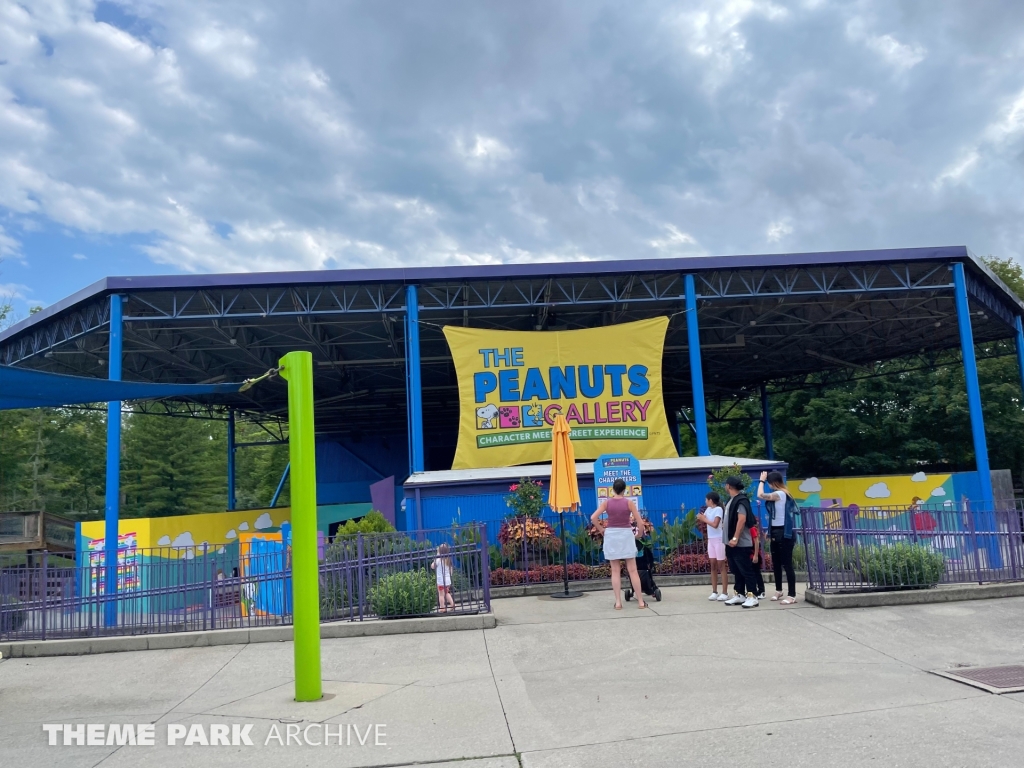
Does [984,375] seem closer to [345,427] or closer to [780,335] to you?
[780,335]

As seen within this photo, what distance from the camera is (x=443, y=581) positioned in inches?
399

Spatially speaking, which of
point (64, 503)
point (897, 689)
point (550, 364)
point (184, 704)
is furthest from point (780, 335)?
point (64, 503)

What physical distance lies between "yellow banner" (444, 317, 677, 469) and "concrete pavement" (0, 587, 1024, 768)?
7917 millimetres

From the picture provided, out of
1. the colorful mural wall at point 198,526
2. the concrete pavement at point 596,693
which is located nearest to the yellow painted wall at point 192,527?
the colorful mural wall at point 198,526

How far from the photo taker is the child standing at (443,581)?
10.1 metres

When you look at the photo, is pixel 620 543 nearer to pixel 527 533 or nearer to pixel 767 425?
pixel 527 533

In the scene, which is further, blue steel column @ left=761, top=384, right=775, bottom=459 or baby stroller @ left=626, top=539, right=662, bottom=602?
blue steel column @ left=761, top=384, right=775, bottom=459

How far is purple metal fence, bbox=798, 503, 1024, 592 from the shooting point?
9.95 meters

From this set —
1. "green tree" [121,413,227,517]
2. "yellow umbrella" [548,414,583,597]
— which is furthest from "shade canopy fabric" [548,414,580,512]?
"green tree" [121,413,227,517]

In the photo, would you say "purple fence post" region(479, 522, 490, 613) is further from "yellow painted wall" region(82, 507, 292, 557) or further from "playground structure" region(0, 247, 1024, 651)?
"yellow painted wall" region(82, 507, 292, 557)

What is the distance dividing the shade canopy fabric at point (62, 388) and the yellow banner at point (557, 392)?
27.4ft

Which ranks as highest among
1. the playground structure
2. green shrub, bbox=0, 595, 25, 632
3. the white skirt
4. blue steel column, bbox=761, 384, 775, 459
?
the playground structure

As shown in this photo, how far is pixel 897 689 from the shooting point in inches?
244

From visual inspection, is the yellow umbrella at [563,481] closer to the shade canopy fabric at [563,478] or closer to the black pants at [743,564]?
the shade canopy fabric at [563,478]
